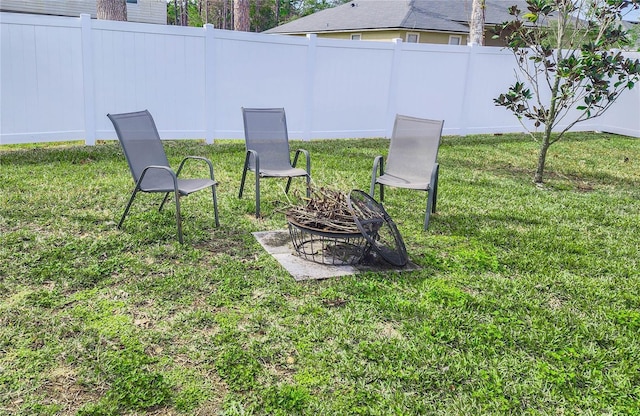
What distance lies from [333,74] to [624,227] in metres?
5.74

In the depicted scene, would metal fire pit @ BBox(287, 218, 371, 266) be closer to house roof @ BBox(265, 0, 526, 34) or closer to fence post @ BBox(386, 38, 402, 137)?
fence post @ BBox(386, 38, 402, 137)

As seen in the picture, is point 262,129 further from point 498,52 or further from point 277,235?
point 498,52

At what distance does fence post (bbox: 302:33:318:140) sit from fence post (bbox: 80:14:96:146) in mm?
3542

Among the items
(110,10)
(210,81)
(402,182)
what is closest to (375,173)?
(402,182)

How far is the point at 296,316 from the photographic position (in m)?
3.22

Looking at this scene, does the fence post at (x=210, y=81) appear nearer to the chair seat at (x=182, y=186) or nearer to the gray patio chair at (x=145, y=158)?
the gray patio chair at (x=145, y=158)

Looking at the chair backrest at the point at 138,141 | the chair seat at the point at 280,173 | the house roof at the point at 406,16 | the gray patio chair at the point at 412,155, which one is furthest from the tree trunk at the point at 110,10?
the house roof at the point at 406,16

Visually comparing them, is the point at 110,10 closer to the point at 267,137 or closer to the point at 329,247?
the point at 267,137

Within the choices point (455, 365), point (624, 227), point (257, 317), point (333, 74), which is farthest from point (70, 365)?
point (333, 74)

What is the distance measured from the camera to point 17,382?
2.46 m

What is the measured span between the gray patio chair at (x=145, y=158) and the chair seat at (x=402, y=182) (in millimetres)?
1705

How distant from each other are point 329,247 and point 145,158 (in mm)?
1829

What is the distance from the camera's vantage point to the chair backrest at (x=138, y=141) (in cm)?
440

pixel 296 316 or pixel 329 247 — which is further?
pixel 329 247
